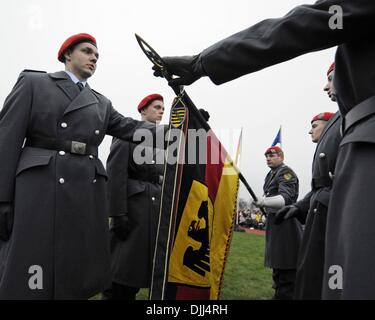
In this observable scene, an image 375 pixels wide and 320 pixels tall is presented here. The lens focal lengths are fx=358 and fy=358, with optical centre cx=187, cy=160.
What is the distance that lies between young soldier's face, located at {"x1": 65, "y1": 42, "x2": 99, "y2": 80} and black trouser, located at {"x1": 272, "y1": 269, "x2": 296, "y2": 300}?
4.40 m

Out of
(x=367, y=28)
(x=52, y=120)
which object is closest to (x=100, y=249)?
(x=52, y=120)

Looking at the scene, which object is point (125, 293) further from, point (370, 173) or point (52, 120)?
point (370, 173)

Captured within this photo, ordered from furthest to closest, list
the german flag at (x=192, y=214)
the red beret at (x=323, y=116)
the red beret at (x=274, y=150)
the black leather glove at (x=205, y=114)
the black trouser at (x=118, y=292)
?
the red beret at (x=274, y=150) → the red beret at (x=323, y=116) → the black trouser at (x=118, y=292) → the black leather glove at (x=205, y=114) → the german flag at (x=192, y=214)

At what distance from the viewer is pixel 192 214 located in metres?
2.47

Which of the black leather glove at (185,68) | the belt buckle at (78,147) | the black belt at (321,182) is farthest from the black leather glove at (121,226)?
the black leather glove at (185,68)

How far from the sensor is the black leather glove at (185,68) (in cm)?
181

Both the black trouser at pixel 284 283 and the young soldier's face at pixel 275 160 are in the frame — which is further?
the young soldier's face at pixel 275 160

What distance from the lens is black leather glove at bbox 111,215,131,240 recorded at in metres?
4.06

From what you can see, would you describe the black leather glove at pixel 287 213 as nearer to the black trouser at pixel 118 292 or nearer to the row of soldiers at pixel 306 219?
the row of soldiers at pixel 306 219

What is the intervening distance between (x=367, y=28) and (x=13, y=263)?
254cm

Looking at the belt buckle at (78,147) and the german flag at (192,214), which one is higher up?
the belt buckle at (78,147)

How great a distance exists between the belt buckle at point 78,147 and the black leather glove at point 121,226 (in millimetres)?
1363

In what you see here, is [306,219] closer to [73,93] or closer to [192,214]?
[192,214]

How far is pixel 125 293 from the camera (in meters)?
4.21
